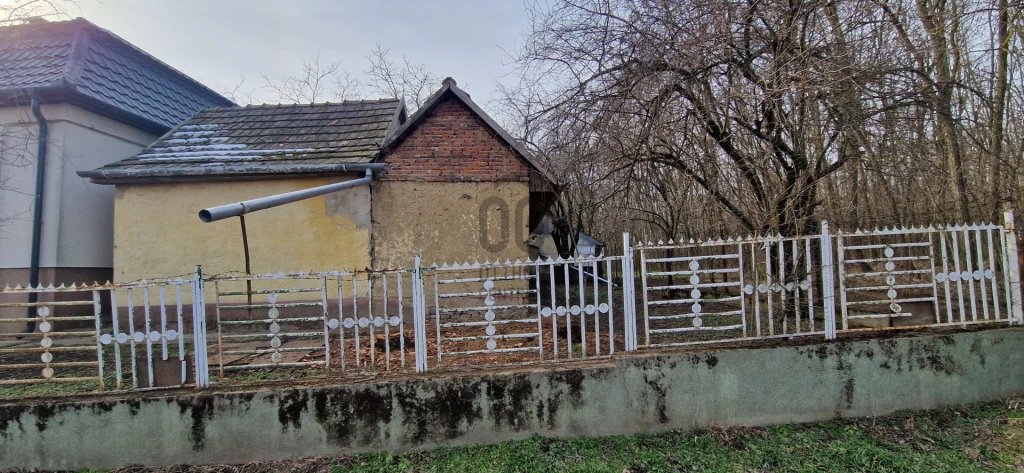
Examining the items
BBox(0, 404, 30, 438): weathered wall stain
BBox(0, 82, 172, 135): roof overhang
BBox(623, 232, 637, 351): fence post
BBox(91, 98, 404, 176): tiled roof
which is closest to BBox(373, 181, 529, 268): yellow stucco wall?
BBox(91, 98, 404, 176): tiled roof

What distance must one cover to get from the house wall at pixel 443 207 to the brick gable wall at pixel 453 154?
0.02 m

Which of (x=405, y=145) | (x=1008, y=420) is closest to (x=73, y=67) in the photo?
(x=405, y=145)

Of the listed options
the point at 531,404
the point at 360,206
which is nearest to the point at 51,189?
the point at 360,206

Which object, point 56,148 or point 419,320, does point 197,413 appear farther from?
point 56,148

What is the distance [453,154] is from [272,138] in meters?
3.44

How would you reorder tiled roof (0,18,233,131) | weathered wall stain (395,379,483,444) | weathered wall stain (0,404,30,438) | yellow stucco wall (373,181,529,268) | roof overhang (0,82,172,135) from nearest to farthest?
weathered wall stain (0,404,30,438) → weathered wall stain (395,379,483,444) → roof overhang (0,82,172,135) → yellow stucco wall (373,181,529,268) → tiled roof (0,18,233,131)

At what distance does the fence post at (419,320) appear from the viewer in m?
3.84

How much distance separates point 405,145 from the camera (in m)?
6.84

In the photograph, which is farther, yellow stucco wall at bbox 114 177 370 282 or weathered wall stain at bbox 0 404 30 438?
yellow stucco wall at bbox 114 177 370 282

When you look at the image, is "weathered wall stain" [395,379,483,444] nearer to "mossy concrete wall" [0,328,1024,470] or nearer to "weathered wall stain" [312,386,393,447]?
"mossy concrete wall" [0,328,1024,470]

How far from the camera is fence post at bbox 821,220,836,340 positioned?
13.3 feet

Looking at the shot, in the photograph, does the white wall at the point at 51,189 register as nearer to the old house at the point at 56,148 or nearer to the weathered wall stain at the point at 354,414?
the old house at the point at 56,148

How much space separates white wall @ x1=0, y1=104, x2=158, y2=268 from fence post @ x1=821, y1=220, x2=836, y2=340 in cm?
1033

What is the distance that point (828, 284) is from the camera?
4.14 metres
